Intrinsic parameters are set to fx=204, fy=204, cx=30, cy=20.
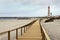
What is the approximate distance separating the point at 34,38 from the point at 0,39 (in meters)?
4.40

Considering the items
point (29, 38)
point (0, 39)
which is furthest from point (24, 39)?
point (0, 39)

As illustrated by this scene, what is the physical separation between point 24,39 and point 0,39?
170 inches

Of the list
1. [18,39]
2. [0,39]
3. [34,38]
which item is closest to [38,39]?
[34,38]

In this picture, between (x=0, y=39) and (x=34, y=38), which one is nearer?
(x=34, y=38)

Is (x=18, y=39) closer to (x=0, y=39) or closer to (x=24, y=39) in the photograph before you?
(x=24, y=39)

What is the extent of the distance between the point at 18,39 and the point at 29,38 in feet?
1.55

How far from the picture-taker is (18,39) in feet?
28.4

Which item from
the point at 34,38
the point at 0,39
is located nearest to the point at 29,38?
the point at 34,38

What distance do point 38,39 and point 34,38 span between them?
0.89 ft

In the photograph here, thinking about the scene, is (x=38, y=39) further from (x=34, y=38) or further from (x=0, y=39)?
(x=0, y=39)

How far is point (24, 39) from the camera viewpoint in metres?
8.52

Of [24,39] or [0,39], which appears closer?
[24,39]

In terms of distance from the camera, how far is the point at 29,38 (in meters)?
8.63

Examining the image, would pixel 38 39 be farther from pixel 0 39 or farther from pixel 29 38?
pixel 0 39
